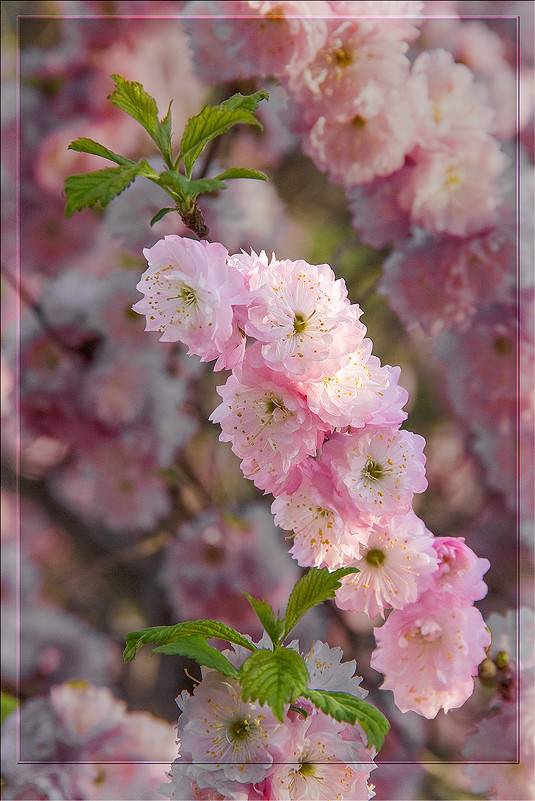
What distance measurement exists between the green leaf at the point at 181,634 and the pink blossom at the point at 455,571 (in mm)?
218

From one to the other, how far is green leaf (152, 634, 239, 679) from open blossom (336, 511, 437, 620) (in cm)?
13

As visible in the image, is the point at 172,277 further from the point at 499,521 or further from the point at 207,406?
the point at 499,521

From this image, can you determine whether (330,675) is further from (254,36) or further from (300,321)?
(254,36)

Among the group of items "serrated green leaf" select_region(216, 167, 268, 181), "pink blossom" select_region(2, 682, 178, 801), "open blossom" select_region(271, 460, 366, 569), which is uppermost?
"serrated green leaf" select_region(216, 167, 268, 181)

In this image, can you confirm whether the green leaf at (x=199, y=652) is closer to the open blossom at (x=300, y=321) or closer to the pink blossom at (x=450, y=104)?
the open blossom at (x=300, y=321)

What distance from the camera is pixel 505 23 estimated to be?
2.66ft

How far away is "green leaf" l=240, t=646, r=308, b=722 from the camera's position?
0.48m

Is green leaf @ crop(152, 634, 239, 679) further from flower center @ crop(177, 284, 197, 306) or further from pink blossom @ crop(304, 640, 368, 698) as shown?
flower center @ crop(177, 284, 197, 306)

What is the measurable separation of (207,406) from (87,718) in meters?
0.46

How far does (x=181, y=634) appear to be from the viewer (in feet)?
1.83

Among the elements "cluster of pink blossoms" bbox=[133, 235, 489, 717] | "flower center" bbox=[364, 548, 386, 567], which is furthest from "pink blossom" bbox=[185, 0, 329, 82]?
"flower center" bbox=[364, 548, 386, 567]

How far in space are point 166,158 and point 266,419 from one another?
0.24 m

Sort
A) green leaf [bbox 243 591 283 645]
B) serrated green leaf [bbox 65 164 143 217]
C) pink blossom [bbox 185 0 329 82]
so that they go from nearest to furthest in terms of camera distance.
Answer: serrated green leaf [bbox 65 164 143 217]
green leaf [bbox 243 591 283 645]
pink blossom [bbox 185 0 329 82]

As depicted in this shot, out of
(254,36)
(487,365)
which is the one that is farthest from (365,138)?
(487,365)
